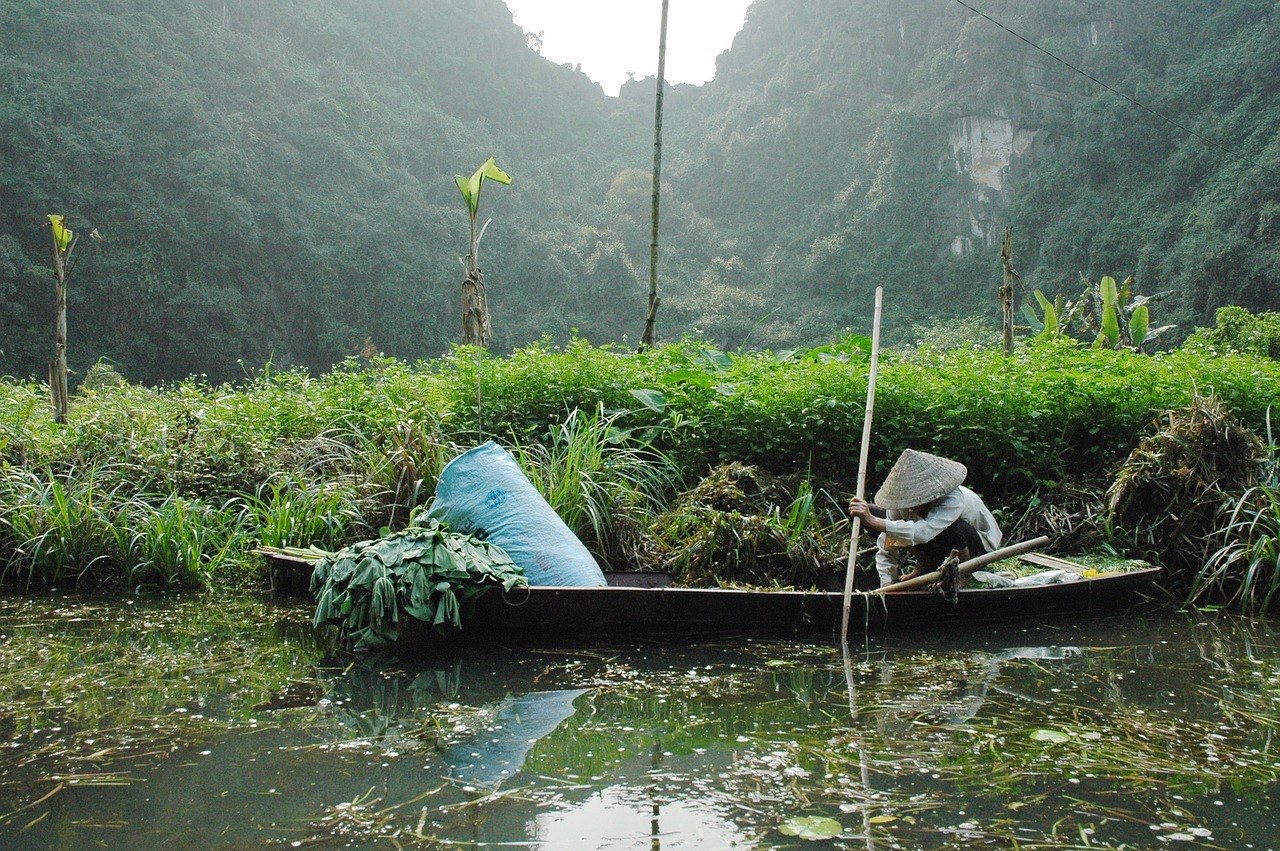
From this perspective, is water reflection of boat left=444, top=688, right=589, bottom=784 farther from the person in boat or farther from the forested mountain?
the forested mountain

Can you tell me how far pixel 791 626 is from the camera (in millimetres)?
4242

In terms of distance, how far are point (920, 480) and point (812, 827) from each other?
8.28 feet

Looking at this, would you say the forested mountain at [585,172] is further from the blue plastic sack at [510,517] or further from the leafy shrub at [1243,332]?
the blue plastic sack at [510,517]

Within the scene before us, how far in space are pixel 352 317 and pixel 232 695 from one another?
107 feet

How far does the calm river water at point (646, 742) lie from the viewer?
7.29 feet

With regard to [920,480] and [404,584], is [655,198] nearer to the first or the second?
[920,480]

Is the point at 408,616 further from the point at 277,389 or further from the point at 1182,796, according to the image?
the point at 277,389

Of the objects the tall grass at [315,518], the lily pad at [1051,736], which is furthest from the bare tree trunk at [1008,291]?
the lily pad at [1051,736]

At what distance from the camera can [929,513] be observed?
178 inches

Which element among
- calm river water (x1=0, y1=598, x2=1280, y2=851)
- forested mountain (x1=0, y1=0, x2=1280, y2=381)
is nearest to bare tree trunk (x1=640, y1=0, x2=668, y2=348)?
calm river water (x1=0, y1=598, x2=1280, y2=851)

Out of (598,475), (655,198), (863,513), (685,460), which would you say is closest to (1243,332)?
(655,198)

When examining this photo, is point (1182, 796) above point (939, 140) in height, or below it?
below

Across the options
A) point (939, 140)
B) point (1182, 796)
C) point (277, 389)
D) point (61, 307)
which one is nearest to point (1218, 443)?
point (1182, 796)

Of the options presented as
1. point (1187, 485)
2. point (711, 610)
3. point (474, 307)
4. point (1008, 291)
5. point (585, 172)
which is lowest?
point (711, 610)
